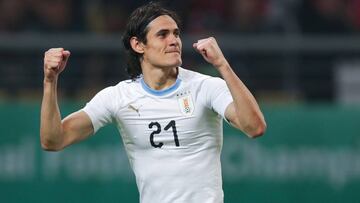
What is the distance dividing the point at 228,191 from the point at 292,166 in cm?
66

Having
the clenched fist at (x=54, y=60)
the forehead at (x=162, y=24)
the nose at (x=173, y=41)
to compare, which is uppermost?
the forehead at (x=162, y=24)

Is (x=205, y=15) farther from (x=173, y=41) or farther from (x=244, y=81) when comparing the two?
(x=173, y=41)

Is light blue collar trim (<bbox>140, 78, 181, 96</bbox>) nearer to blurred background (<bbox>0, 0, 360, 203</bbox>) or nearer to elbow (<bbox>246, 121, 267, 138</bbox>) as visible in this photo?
elbow (<bbox>246, 121, 267, 138</bbox>)

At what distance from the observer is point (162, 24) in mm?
6906

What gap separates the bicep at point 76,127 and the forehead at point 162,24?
0.68 meters

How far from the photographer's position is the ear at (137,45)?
7.06m

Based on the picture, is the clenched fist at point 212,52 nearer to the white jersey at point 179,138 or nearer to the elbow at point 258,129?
the white jersey at point 179,138

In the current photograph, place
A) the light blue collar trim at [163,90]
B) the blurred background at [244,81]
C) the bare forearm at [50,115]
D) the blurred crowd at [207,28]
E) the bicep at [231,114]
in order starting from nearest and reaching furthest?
the bicep at [231,114] → the bare forearm at [50,115] → the light blue collar trim at [163,90] → the blurred background at [244,81] → the blurred crowd at [207,28]

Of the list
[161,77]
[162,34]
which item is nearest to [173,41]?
[162,34]

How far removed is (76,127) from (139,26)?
0.74m

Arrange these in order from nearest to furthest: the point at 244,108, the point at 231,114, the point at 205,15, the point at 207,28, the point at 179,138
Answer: the point at 244,108 → the point at 231,114 → the point at 179,138 → the point at 207,28 → the point at 205,15

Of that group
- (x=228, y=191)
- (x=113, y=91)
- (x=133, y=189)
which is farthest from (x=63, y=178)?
(x=113, y=91)

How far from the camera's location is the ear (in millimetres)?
7062

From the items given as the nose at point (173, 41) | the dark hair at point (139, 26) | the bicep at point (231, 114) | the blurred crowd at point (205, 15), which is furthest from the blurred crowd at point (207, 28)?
the bicep at point (231, 114)
